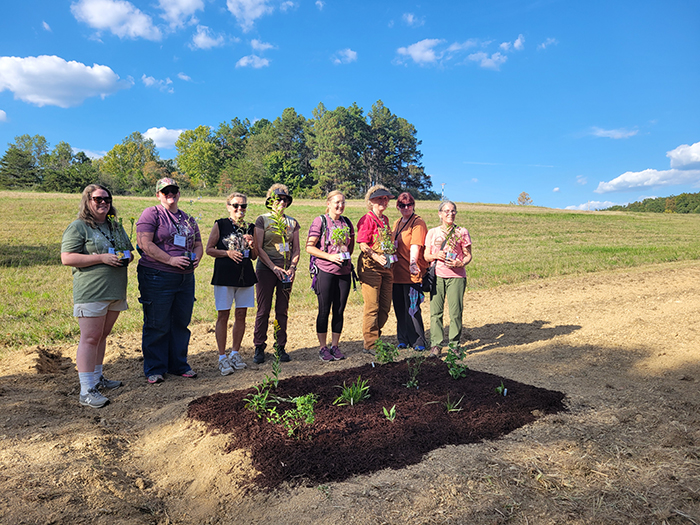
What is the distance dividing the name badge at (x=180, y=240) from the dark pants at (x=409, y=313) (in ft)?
9.59

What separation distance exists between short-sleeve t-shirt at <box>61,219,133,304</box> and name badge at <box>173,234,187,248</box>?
654 mm

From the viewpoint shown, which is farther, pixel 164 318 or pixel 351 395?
pixel 164 318

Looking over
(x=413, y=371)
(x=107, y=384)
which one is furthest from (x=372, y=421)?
(x=107, y=384)

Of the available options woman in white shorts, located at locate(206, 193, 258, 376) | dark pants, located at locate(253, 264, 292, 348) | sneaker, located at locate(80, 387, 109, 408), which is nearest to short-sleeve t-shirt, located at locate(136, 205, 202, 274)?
woman in white shorts, located at locate(206, 193, 258, 376)

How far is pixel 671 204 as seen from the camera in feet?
270

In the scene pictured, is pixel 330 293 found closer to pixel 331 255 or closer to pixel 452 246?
pixel 331 255

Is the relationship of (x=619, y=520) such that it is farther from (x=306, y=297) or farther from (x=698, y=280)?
(x=698, y=280)

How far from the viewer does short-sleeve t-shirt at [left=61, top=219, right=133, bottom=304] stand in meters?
4.50

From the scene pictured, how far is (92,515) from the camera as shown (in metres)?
2.76

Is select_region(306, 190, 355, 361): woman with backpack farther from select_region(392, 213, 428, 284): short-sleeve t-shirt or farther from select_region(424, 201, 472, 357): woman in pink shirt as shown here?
select_region(424, 201, 472, 357): woman in pink shirt

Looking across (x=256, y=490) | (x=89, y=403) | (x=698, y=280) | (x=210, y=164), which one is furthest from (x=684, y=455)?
(x=210, y=164)

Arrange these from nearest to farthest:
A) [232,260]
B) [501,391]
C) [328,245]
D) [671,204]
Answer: [501,391] < [232,260] < [328,245] < [671,204]

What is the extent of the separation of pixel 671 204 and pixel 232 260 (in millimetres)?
97989

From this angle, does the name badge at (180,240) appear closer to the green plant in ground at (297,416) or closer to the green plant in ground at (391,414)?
the green plant in ground at (297,416)
